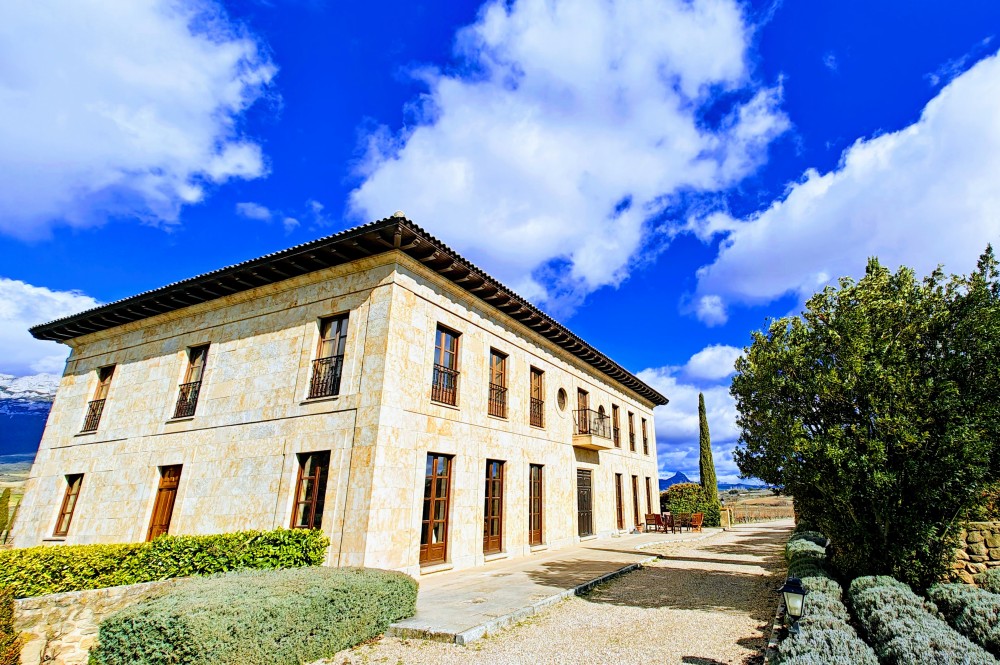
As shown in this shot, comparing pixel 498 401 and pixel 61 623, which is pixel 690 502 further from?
pixel 61 623

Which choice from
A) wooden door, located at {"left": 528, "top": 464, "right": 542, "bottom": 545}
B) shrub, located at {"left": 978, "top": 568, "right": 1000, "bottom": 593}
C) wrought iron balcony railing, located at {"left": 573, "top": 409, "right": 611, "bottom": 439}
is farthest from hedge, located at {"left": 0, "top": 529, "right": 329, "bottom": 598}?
wrought iron balcony railing, located at {"left": 573, "top": 409, "right": 611, "bottom": 439}

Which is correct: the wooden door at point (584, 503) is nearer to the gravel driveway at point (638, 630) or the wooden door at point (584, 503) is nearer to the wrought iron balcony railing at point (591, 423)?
the wrought iron balcony railing at point (591, 423)

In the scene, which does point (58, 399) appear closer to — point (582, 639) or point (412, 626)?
point (412, 626)

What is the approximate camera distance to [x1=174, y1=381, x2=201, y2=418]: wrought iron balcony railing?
39.5ft

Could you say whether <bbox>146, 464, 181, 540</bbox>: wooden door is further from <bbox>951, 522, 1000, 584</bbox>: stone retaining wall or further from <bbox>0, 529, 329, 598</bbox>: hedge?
<bbox>951, 522, 1000, 584</bbox>: stone retaining wall

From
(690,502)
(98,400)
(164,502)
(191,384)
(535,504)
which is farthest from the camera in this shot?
(690,502)

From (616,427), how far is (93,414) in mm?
18298

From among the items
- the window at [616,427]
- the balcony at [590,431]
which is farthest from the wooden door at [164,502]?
the window at [616,427]

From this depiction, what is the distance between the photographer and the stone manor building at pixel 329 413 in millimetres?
9312

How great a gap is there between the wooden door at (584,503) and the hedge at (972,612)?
1087 centimetres

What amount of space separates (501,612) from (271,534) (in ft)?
14.1

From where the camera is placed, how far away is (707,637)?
5.78 metres

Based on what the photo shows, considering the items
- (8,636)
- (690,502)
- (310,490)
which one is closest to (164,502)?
(310,490)

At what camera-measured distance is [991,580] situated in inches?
233
